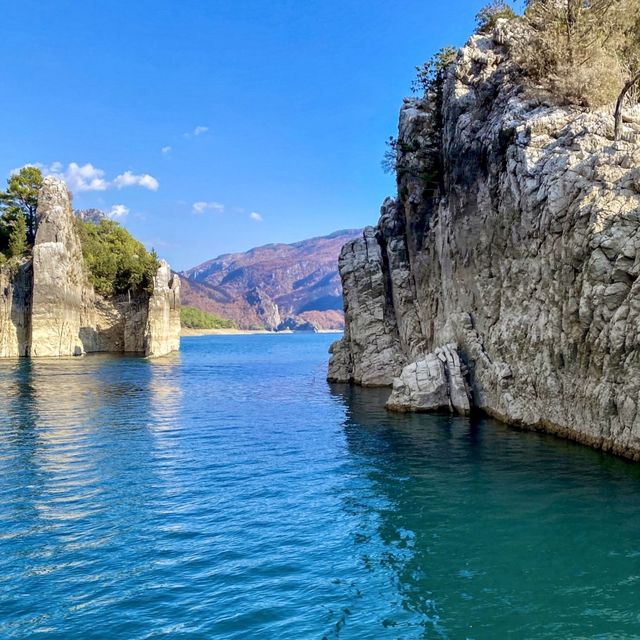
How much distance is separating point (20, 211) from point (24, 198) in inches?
110

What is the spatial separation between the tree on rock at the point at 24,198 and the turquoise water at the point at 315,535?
2552 inches

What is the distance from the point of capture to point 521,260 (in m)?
24.9

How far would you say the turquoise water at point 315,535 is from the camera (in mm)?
9219

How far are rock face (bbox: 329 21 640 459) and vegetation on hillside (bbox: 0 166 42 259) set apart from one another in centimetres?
5883

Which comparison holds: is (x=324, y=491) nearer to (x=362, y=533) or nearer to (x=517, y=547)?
(x=362, y=533)

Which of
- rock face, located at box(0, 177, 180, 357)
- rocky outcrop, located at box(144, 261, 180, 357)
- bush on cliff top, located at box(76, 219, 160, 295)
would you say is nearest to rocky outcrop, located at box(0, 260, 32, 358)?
rock face, located at box(0, 177, 180, 357)

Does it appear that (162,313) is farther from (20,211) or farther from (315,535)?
(315,535)

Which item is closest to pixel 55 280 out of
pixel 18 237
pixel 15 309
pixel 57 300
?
pixel 57 300

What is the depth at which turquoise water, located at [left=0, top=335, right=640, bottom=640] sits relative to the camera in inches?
363

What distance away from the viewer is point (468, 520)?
1354 centimetres

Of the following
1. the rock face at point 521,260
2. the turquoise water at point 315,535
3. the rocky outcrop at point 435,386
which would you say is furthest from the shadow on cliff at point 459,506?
the rocky outcrop at point 435,386

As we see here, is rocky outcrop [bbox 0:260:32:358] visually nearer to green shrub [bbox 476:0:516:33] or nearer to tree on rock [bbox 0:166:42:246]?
tree on rock [bbox 0:166:42:246]

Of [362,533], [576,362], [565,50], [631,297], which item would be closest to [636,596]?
[362,533]

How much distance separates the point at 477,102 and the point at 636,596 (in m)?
27.2
